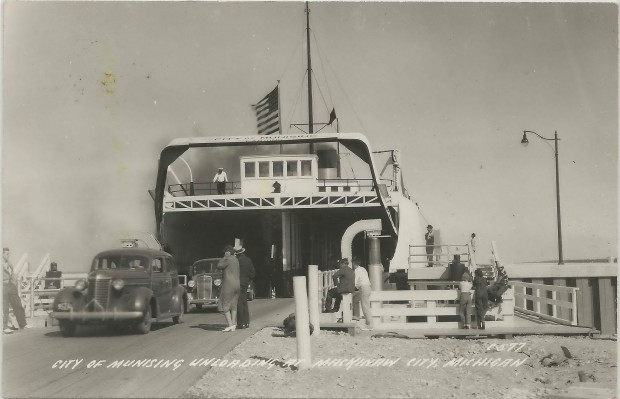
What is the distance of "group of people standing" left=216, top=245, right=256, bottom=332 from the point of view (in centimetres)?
1458

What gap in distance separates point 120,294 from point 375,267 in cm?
1015

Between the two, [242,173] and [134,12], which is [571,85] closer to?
[134,12]

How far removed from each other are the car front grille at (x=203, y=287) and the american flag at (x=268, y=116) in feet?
24.6

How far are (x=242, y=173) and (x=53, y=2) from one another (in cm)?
2404

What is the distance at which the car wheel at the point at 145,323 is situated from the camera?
47.8 feet

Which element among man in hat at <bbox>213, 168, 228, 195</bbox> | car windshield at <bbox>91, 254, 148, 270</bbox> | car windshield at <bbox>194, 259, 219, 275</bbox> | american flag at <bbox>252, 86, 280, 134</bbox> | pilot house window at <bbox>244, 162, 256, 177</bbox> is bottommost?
car windshield at <bbox>194, 259, 219, 275</bbox>

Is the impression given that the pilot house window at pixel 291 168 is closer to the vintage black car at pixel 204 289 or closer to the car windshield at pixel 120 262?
the vintage black car at pixel 204 289

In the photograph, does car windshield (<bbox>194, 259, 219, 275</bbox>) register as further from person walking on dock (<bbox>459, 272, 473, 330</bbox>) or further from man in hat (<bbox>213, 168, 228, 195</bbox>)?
person walking on dock (<bbox>459, 272, 473, 330</bbox>)

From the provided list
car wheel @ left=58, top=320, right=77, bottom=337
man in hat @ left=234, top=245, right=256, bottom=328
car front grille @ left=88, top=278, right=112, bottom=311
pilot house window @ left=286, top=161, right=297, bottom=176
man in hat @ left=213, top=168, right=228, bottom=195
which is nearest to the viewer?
car wheel @ left=58, top=320, right=77, bottom=337

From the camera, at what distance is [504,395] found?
433 inches

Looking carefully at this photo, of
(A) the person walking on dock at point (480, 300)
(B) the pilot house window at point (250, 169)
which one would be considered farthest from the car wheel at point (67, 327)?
(B) the pilot house window at point (250, 169)

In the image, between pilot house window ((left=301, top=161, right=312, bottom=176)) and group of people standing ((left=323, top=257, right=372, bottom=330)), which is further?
pilot house window ((left=301, top=161, right=312, bottom=176))

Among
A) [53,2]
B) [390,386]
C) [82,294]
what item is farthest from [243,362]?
[53,2]

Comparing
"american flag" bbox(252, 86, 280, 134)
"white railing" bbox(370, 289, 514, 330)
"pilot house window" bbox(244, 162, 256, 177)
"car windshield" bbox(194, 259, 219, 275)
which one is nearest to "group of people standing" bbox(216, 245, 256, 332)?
"white railing" bbox(370, 289, 514, 330)
